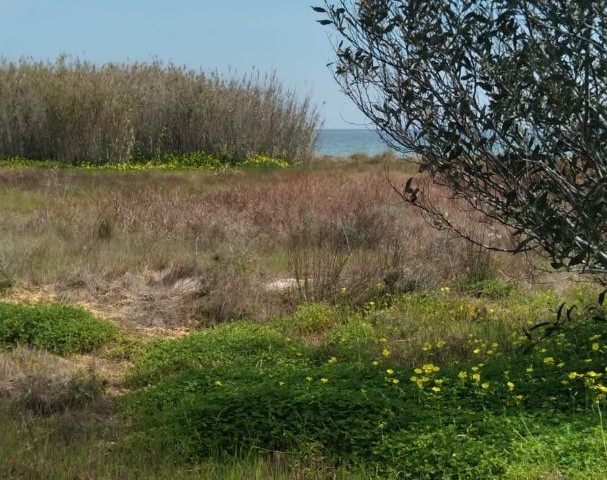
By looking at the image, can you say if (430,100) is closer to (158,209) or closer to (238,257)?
(238,257)

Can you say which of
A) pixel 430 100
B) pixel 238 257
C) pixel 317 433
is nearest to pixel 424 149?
pixel 430 100

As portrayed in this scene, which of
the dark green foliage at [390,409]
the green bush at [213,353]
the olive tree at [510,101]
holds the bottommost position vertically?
the green bush at [213,353]

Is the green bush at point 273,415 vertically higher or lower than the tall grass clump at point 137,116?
lower

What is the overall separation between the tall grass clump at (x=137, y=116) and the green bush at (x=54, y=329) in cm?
1529

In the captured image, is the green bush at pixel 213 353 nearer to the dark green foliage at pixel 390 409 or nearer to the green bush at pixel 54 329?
the dark green foliage at pixel 390 409

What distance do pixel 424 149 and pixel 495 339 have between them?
1858mm

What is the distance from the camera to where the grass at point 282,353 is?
3.72m

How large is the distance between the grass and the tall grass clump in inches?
409

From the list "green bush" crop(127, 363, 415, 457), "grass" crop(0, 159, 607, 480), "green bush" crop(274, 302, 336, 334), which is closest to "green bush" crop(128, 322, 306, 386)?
"grass" crop(0, 159, 607, 480)

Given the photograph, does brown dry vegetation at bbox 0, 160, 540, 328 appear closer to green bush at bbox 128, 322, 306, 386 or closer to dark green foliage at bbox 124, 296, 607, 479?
green bush at bbox 128, 322, 306, 386

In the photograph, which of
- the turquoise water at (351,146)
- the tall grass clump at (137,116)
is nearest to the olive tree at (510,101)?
the turquoise water at (351,146)

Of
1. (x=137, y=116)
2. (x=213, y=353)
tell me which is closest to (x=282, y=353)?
(x=213, y=353)

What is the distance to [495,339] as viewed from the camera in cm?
571

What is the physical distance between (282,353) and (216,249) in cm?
374
